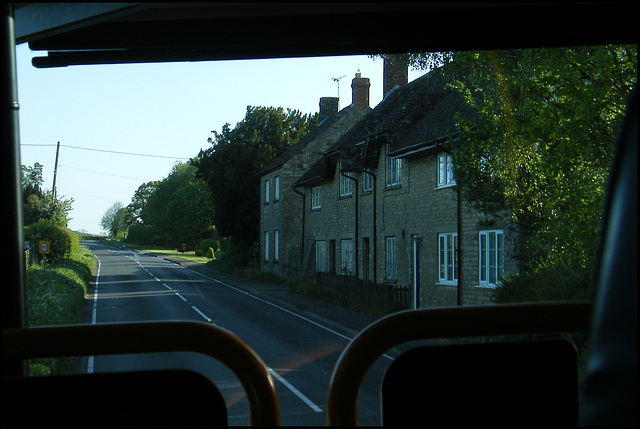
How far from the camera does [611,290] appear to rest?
5.14 ft

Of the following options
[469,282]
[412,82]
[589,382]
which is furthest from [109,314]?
[589,382]

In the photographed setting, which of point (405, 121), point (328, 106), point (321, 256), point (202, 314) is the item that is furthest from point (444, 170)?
point (328, 106)

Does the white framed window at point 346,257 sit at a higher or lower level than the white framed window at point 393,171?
lower

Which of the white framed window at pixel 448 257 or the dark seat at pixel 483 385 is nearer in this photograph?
the dark seat at pixel 483 385

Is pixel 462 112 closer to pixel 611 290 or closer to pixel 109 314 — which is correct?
pixel 109 314

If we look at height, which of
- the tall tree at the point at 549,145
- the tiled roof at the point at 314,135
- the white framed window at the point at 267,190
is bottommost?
the tall tree at the point at 549,145

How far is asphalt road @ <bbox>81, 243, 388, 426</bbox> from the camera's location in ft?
31.5

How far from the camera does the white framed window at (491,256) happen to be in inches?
756

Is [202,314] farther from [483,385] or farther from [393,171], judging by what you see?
[483,385]

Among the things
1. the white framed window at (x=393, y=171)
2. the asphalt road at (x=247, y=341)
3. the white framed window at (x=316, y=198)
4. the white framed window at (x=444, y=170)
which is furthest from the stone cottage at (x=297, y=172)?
the white framed window at (x=444, y=170)

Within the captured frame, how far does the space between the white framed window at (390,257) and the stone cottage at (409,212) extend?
0.14 feet

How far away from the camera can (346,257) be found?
32.0 m

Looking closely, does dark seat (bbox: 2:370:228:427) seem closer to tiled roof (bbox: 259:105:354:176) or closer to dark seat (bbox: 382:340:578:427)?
dark seat (bbox: 382:340:578:427)

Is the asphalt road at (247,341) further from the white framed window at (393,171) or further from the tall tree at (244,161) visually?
the tall tree at (244,161)
